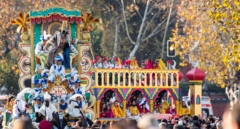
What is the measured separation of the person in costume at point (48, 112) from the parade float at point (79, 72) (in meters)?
0.68

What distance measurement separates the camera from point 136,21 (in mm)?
44656

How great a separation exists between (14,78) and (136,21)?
8.77 meters

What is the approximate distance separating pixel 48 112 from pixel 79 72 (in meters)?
3.71

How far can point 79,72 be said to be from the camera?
82.3ft

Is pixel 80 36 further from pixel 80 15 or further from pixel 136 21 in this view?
pixel 136 21

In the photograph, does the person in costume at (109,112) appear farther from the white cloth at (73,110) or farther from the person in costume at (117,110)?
the white cloth at (73,110)

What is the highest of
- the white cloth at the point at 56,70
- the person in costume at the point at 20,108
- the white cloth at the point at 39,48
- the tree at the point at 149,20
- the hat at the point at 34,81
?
the tree at the point at 149,20

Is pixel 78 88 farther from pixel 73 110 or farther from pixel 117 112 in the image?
pixel 117 112

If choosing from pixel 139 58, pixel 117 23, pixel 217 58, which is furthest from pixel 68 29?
pixel 139 58

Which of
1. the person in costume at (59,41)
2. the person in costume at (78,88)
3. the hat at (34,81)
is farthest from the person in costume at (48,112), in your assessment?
the person in costume at (59,41)

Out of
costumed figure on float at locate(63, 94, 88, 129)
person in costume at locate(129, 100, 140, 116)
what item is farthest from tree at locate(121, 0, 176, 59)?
costumed figure on float at locate(63, 94, 88, 129)

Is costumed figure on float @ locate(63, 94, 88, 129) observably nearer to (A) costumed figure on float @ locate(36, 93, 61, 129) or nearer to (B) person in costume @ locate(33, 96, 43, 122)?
(A) costumed figure on float @ locate(36, 93, 61, 129)

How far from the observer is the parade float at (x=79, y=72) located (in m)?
24.0

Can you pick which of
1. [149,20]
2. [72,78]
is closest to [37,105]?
[72,78]
